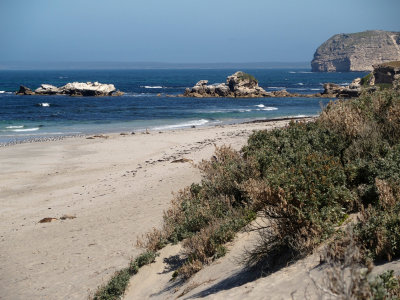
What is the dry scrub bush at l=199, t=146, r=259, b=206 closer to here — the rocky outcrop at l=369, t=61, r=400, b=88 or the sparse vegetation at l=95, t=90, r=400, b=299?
the sparse vegetation at l=95, t=90, r=400, b=299

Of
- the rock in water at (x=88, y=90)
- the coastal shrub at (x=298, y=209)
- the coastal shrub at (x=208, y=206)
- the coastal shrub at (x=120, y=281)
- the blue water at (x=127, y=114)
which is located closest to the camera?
the coastal shrub at (x=298, y=209)

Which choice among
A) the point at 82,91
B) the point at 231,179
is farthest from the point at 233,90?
the point at 231,179

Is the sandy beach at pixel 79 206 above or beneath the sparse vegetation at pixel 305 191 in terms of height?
beneath

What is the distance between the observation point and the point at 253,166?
8.86 m

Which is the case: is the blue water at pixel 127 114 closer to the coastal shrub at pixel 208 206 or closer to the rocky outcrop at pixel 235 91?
the rocky outcrop at pixel 235 91

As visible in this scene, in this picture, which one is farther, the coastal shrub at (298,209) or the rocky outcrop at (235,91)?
the rocky outcrop at (235,91)

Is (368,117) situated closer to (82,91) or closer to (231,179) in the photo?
(231,179)

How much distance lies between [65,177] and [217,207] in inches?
461

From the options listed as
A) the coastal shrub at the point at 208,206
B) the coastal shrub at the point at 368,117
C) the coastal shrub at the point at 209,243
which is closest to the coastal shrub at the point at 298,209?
the coastal shrub at the point at 209,243

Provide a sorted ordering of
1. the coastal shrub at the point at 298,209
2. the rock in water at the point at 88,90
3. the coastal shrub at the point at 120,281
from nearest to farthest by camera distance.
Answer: the coastal shrub at the point at 298,209, the coastal shrub at the point at 120,281, the rock in water at the point at 88,90

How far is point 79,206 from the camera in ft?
46.2

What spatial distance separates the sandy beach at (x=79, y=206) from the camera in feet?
30.1

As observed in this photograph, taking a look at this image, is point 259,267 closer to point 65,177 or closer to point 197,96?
point 65,177

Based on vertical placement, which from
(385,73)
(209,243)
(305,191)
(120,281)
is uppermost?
(385,73)
